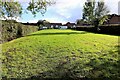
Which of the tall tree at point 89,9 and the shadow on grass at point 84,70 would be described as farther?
the tall tree at point 89,9

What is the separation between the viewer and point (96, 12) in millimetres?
51344

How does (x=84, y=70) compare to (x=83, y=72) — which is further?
(x=84, y=70)

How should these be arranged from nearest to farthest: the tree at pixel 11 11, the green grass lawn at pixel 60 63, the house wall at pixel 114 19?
1. the green grass lawn at pixel 60 63
2. the tree at pixel 11 11
3. the house wall at pixel 114 19

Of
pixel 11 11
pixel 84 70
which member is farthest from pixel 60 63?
pixel 11 11

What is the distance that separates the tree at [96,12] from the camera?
48438mm

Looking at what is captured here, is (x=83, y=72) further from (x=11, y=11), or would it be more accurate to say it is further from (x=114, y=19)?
(x=114, y=19)

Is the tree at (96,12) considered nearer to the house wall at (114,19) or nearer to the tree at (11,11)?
the house wall at (114,19)

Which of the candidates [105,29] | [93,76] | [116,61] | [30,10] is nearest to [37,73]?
[93,76]

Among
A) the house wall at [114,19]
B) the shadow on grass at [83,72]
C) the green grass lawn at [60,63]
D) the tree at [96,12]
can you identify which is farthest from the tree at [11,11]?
the house wall at [114,19]

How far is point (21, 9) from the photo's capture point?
18.8m

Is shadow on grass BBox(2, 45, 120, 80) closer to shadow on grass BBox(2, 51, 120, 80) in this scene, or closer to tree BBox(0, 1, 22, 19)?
shadow on grass BBox(2, 51, 120, 80)

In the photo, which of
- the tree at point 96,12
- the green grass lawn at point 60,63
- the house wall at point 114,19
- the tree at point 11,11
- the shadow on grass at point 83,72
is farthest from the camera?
the house wall at point 114,19

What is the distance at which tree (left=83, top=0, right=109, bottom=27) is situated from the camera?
48.4 metres

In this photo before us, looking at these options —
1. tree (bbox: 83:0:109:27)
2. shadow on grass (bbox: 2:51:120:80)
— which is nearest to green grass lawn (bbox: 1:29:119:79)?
shadow on grass (bbox: 2:51:120:80)
